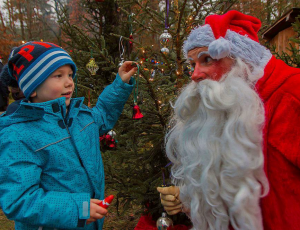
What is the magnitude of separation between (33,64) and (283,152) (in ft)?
4.93

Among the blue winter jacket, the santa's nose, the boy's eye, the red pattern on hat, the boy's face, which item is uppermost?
the red pattern on hat

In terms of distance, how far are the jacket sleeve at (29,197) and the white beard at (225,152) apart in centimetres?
67

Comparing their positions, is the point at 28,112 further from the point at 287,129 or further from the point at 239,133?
the point at 287,129

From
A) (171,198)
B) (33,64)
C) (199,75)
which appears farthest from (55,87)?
(171,198)

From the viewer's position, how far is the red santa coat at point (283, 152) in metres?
1.03

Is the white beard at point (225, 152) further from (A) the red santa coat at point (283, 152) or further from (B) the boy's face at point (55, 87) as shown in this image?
(B) the boy's face at point (55, 87)

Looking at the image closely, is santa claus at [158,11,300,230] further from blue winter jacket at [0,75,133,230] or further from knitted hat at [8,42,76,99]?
knitted hat at [8,42,76,99]

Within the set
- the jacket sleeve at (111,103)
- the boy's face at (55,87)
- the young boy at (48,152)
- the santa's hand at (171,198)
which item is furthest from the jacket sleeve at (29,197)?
the jacket sleeve at (111,103)

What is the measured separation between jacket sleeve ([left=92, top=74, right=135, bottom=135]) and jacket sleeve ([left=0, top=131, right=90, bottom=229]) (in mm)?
615

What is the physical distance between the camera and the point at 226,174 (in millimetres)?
1117

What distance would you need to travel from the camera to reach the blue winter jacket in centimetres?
129

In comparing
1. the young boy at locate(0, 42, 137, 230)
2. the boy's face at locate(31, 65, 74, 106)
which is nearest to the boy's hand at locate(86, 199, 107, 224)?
the young boy at locate(0, 42, 137, 230)

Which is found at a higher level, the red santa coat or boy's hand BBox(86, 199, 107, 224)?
the red santa coat

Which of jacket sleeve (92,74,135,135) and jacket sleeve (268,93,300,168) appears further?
jacket sleeve (92,74,135,135)
